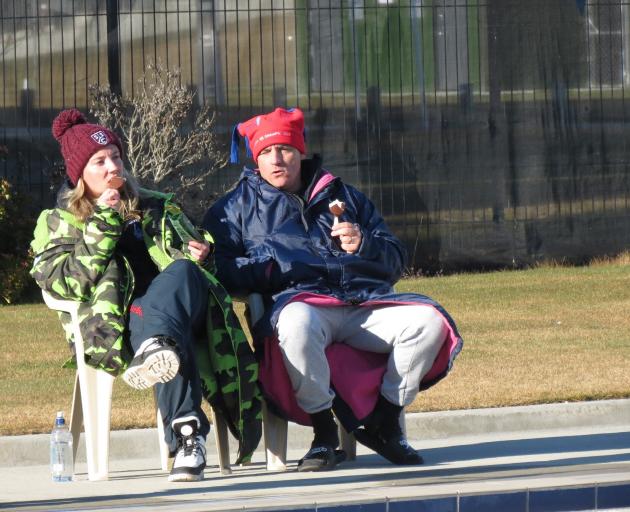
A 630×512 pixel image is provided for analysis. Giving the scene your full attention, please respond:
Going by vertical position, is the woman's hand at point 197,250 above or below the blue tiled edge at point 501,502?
above

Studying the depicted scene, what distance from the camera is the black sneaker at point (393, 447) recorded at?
5.92 metres

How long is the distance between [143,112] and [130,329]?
319 inches

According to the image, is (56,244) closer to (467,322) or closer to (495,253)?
(467,322)

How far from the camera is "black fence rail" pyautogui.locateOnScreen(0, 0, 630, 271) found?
533 inches

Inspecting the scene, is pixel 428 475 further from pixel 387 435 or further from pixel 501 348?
pixel 501 348

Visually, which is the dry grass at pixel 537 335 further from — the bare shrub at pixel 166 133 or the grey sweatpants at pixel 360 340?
the bare shrub at pixel 166 133

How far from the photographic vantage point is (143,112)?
13.3m

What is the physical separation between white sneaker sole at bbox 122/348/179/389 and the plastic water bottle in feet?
2.34

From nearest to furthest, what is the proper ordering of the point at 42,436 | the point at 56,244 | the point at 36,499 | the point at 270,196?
the point at 36,499, the point at 56,244, the point at 270,196, the point at 42,436

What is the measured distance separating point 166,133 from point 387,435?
764 centimetres

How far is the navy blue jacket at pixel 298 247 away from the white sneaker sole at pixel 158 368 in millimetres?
778

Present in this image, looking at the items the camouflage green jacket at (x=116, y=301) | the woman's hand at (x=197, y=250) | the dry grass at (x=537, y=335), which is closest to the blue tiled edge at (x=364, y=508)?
the camouflage green jacket at (x=116, y=301)

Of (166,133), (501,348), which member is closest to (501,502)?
(501,348)

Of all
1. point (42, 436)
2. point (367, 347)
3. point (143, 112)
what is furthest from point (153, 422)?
point (143, 112)
